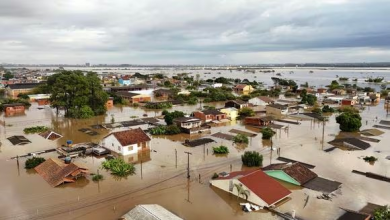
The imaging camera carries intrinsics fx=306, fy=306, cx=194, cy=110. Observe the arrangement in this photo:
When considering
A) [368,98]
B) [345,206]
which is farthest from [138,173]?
[368,98]

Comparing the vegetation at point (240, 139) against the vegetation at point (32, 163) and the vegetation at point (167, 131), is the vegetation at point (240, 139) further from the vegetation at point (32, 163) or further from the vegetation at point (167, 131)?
the vegetation at point (32, 163)

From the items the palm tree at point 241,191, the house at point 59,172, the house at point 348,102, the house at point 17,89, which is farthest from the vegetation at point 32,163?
the house at point 348,102

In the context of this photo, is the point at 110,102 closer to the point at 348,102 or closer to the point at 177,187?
the point at 177,187

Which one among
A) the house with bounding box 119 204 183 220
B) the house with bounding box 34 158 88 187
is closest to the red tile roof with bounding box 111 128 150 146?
the house with bounding box 34 158 88 187

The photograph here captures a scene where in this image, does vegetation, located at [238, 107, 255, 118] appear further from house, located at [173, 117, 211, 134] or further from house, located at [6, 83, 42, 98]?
house, located at [6, 83, 42, 98]

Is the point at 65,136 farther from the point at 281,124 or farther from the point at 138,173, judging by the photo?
the point at 281,124

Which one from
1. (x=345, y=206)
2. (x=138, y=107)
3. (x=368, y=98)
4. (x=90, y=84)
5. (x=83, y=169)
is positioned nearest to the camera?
(x=345, y=206)

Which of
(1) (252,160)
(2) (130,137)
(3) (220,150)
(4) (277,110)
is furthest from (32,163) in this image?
(4) (277,110)
